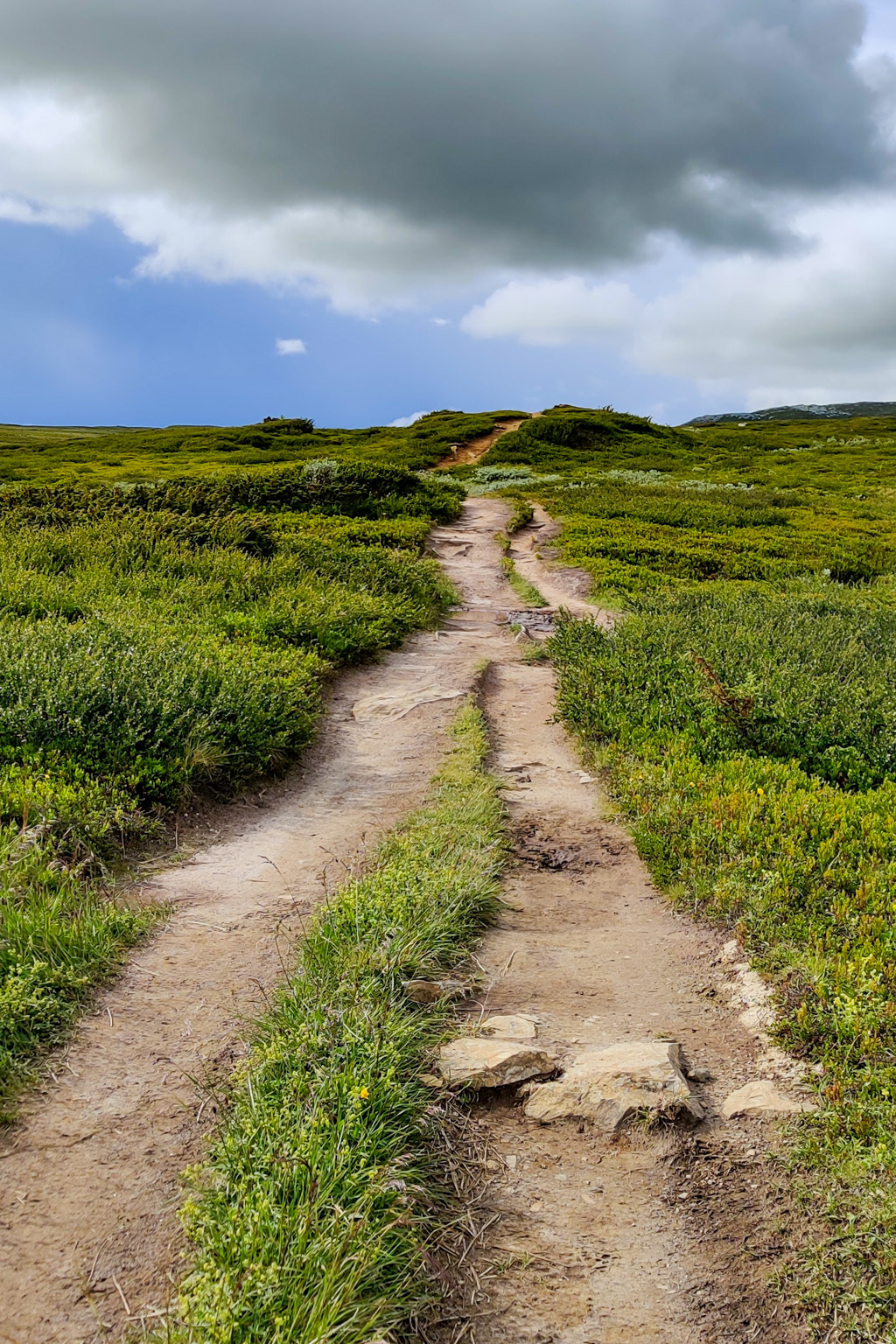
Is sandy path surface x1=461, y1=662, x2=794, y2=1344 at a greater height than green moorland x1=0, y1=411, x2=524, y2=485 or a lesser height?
lesser

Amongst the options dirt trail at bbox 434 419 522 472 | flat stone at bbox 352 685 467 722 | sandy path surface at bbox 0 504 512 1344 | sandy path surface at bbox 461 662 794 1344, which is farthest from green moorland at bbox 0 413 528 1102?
dirt trail at bbox 434 419 522 472

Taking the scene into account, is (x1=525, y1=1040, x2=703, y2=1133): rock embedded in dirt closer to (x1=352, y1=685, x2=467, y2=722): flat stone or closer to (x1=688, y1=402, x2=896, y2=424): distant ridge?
(x1=352, y1=685, x2=467, y2=722): flat stone

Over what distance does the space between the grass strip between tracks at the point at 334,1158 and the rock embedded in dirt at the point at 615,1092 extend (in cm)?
55

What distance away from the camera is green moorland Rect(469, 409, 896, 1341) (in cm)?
343

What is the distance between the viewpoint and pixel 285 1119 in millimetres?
3438

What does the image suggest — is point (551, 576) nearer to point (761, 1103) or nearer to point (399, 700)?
point (399, 700)

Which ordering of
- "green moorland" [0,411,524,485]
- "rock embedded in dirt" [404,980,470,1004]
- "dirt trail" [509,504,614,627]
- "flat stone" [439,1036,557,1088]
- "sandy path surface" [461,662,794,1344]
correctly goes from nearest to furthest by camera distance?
"sandy path surface" [461,662,794,1344] → "flat stone" [439,1036,557,1088] → "rock embedded in dirt" [404,980,470,1004] → "dirt trail" [509,504,614,627] → "green moorland" [0,411,524,485]

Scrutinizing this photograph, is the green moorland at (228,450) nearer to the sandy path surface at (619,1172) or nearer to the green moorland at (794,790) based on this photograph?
the green moorland at (794,790)

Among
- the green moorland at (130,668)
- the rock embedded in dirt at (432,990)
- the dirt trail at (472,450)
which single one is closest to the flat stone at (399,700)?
the green moorland at (130,668)

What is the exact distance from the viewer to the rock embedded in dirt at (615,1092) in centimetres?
388

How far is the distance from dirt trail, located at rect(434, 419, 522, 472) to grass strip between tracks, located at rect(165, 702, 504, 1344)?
4097cm

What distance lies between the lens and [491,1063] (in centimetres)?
408

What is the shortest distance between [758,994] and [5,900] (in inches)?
172

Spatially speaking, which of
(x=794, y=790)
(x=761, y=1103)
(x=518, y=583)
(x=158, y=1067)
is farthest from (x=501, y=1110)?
(x=518, y=583)
